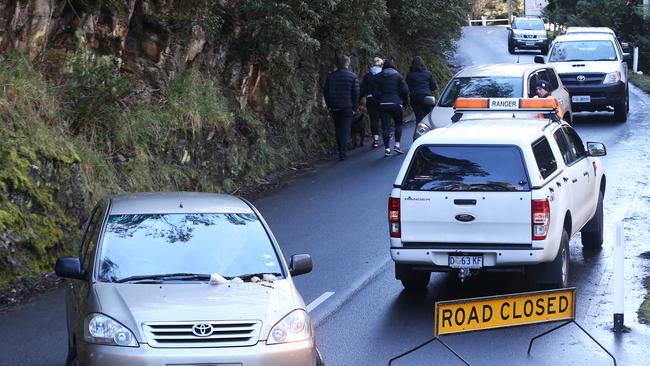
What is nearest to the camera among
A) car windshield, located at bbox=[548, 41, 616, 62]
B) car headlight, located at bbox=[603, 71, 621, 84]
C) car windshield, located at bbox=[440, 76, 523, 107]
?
car windshield, located at bbox=[440, 76, 523, 107]

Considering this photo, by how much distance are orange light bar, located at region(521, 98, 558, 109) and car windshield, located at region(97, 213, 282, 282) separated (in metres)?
5.52

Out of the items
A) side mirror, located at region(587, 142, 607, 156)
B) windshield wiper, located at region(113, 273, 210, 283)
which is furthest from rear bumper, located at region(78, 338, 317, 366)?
side mirror, located at region(587, 142, 607, 156)

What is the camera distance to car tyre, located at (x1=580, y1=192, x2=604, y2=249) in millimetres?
12961

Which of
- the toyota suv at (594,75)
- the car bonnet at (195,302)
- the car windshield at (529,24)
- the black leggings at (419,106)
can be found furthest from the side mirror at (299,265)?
the car windshield at (529,24)

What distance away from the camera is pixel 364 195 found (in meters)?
17.1

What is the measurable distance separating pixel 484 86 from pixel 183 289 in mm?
12472

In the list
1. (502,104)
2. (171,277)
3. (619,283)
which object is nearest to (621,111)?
(502,104)

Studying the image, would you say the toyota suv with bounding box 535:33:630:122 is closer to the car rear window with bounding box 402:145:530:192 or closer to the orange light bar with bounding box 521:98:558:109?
the orange light bar with bounding box 521:98:558:109

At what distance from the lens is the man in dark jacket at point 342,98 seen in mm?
21375

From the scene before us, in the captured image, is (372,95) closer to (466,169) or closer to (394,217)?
(466,169)

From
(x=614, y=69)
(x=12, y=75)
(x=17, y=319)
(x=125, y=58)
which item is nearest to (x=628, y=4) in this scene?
(x=614, y=69)

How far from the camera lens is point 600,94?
81.9ft

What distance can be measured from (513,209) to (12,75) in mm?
7218

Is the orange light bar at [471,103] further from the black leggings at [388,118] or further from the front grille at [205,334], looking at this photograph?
the black leggings at [388,118]
